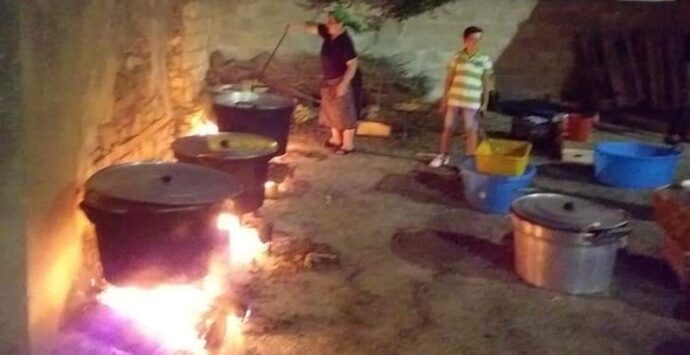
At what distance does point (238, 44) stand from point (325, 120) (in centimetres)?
193

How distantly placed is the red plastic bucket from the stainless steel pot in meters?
2.91

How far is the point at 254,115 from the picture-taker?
573 centimetres

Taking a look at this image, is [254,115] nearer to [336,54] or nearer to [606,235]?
[336,54]

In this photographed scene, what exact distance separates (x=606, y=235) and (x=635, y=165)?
2075mm

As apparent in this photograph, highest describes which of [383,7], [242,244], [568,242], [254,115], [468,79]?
[383,7]

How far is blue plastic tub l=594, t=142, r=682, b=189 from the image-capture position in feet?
20.1

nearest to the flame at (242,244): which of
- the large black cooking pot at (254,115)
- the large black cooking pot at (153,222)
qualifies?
the large black cooking pot at (153,222)

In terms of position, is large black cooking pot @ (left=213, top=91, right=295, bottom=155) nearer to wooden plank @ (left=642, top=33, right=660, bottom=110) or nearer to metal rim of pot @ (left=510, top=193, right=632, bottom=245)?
metal rim of pot @ (left=510, top=193, right=632, bottom=245)

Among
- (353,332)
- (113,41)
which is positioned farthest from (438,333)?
(113,41)

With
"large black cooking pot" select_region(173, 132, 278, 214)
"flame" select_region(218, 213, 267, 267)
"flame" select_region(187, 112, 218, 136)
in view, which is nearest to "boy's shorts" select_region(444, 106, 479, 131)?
"flame" select_region(187, 112, 218, 136)

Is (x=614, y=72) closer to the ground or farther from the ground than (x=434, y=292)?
farther from the ground

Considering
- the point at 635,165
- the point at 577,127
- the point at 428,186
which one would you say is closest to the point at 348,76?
the point at 428,186

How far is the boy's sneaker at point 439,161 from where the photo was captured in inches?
261

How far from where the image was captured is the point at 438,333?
12.6 feet
